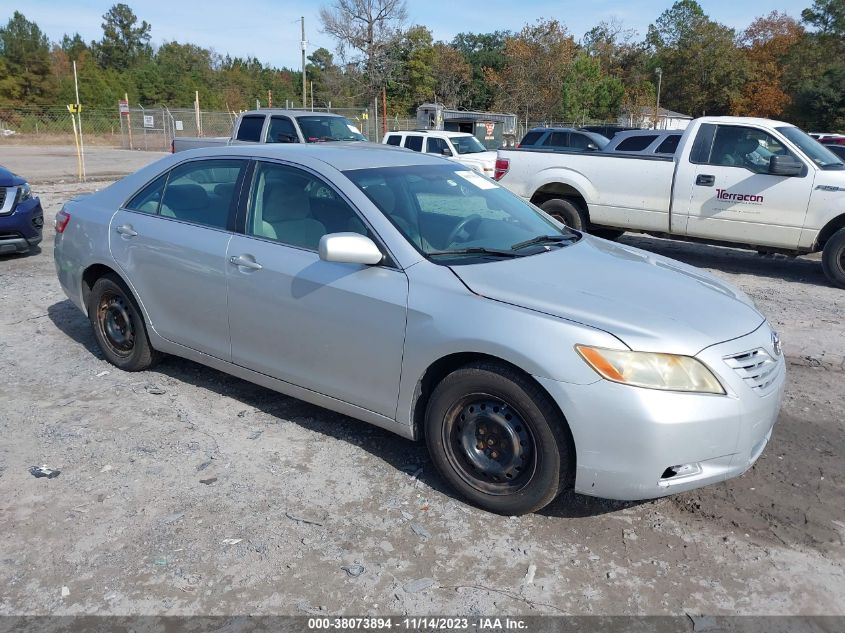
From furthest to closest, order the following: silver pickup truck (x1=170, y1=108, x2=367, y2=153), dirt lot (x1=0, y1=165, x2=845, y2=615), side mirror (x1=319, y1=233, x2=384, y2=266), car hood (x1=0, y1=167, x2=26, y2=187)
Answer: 1. silver pickup truck (x1=170, y1=108, x2=367, y2=153)
2. car hood (x1=0, y1=167, x2=26, y2=187)
3. side mirror (x1=319, y1=233, x2=384, y2=266)
4. dirt lot (x1=0, y1=165, x2=845, y2=615)

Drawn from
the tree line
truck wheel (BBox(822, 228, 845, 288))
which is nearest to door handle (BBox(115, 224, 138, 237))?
truck wheel (BBox(822, 228, 845, 288))

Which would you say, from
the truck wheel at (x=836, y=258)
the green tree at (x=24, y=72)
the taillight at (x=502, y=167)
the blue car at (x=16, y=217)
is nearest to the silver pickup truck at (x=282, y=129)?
the taillight at (x=502, y=167)

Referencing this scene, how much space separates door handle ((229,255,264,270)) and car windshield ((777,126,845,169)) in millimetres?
7418

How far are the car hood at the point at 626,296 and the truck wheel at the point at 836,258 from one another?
17.5 feet

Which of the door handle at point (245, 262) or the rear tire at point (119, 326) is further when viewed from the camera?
the rear tire at point (119, 326)

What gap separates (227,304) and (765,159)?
7.30 metres

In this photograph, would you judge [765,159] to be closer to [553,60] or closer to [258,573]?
[258,573]

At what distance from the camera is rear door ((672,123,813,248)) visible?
8.52 m

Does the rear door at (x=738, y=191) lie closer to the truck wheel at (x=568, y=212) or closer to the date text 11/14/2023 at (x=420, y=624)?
the truck wheel at (x=568, y=212)

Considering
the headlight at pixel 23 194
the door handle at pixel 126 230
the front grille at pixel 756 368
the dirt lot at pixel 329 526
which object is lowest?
the dirt lot at pixel 329 526

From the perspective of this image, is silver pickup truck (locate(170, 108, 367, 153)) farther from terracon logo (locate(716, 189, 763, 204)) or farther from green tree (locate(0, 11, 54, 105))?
green tree (locate(0, 11, 54, 105))

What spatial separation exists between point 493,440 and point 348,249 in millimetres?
1181

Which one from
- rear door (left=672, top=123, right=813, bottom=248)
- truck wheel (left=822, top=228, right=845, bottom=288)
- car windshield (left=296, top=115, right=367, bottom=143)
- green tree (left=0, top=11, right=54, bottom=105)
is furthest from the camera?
green tree (left=0, top=11, right=54, bottom=105)

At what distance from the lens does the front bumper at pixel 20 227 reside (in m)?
8.47
